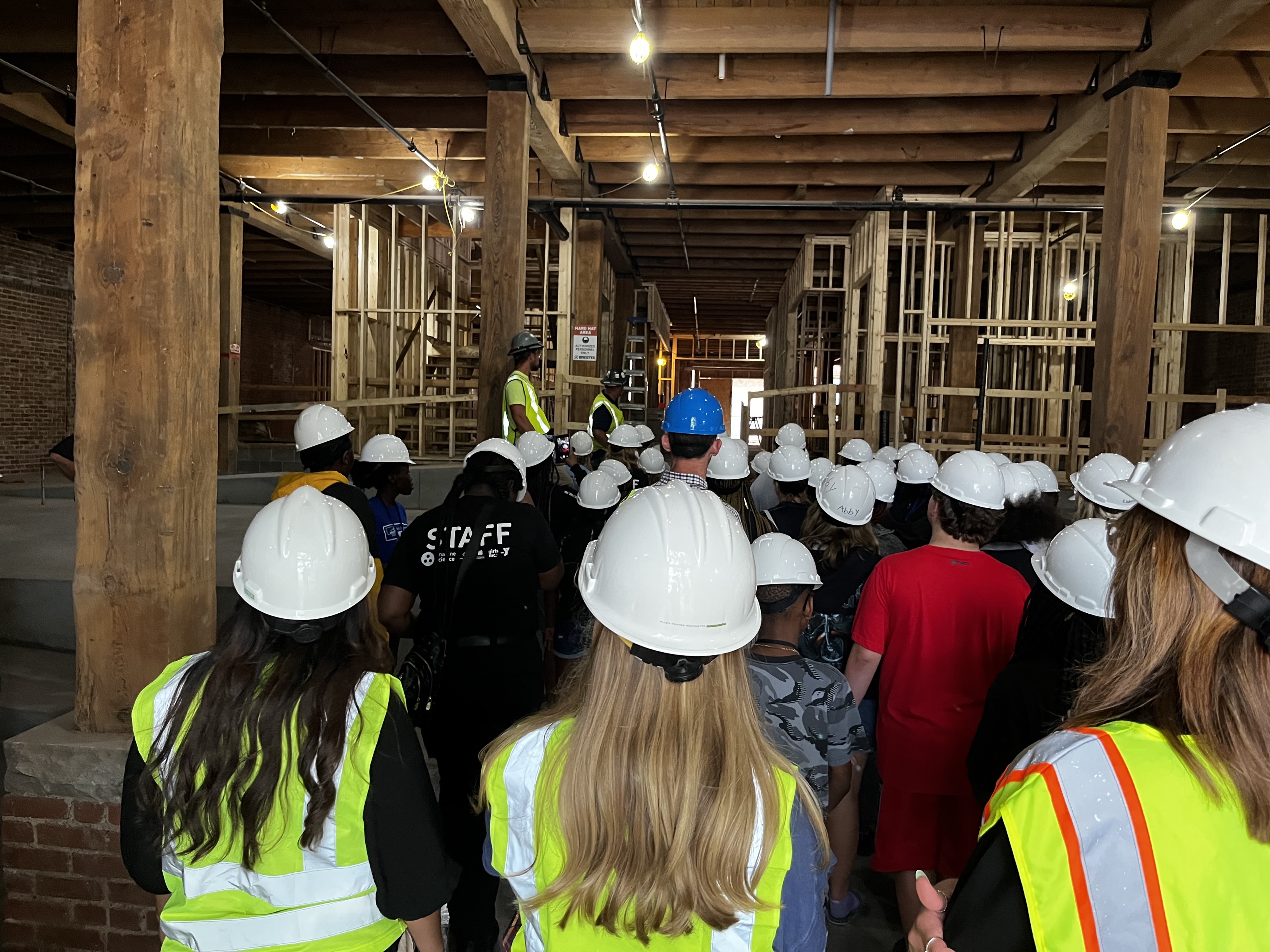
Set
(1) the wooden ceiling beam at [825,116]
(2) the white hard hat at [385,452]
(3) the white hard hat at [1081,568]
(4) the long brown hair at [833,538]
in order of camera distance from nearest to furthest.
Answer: (3) the white hard hat at [1081,568], (4) the long brown hair at [833,538], (2) the white hard hat at [385,452], (1) the wooden ceiling beam at [825,116]

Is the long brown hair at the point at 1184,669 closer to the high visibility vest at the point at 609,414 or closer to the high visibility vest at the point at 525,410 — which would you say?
the high visibility vest at the point at 525,410

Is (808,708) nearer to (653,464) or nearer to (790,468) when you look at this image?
(790,468)

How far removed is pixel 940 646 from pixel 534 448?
346cm

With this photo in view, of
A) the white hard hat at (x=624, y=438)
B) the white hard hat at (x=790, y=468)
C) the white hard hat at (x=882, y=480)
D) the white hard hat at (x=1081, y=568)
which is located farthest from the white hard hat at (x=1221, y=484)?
the white hard hat at (x=624, y=438)

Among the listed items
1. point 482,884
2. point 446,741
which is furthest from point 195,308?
point 482,884

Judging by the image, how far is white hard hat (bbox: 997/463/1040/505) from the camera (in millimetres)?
4070

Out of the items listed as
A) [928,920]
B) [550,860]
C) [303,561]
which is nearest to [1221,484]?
[928,920]

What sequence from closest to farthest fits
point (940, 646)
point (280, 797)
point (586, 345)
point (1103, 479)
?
1. point (280, 797)
2. point (940, 646)
3. point (1103, 479)
4. point (586, 345)

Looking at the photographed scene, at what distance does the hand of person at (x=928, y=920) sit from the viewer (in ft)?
4.25

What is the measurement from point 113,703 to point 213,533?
0.69 meters

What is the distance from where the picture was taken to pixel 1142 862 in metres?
1.07

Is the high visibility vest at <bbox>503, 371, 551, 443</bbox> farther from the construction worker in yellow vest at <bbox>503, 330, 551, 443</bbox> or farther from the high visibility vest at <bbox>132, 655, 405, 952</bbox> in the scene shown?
the high visibility vest at <bbox>132, 655, 405, 952</bbox>

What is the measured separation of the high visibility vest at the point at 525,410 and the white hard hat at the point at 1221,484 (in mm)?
5337

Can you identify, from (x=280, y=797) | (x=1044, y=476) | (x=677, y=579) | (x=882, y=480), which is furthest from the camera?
(x=1044, y=476)
